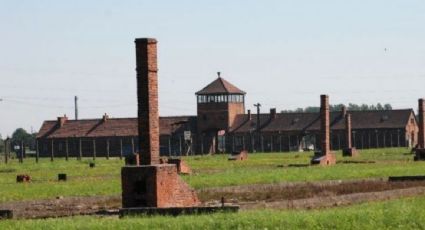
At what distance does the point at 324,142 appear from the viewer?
53562 millimetres

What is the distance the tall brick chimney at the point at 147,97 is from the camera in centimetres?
2383

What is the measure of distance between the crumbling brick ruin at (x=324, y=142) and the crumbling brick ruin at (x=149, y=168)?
2695 cm

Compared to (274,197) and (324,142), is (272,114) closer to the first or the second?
(324,142)

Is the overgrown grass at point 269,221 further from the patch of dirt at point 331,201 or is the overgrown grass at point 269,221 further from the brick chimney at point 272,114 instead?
the brick chimney at point 272,114

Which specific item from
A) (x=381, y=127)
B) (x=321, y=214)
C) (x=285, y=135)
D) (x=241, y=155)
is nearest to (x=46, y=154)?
(x=285, y=135)

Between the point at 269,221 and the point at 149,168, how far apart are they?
7219 mm

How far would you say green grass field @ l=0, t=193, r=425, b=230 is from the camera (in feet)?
52.1

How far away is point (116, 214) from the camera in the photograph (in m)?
21.1

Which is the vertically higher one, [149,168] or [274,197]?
[149,168]

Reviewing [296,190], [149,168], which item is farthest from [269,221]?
[296,190]

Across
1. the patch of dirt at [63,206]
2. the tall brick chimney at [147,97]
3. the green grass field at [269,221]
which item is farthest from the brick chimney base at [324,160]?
the green grass field at [269,221]

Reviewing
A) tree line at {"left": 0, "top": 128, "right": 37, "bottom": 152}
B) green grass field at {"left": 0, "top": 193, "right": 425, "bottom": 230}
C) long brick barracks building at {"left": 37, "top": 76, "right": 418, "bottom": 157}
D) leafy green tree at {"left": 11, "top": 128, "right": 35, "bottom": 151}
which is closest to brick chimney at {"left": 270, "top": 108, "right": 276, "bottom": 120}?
long brick barracks building at {"left": 37, "top": 76, "right": 418, "bottom": 157}

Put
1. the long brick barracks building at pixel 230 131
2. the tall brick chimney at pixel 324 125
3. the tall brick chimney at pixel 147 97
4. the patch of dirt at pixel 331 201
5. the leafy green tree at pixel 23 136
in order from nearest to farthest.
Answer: the patch of dirt at pixel 331 201 → the tall brick chimney at pixel 147 97 → the tall brick chimney at pixel 324 125 → the long brick barracks building at pixel 230 131 → the leafy green tree at pixel 23 136

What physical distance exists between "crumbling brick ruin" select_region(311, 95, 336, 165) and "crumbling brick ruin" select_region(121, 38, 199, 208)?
26.9 m
